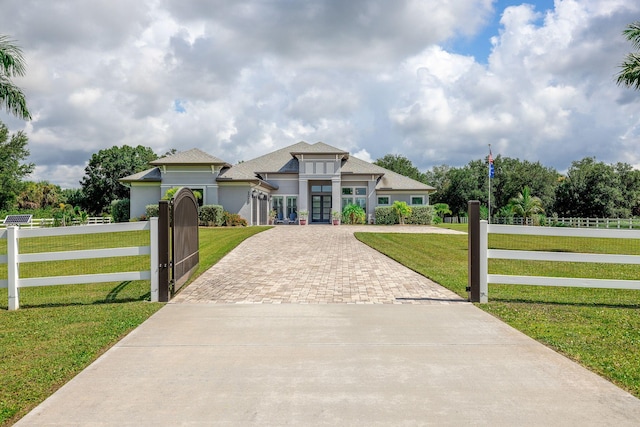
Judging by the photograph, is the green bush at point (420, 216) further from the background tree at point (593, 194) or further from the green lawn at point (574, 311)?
the background tree at point (593, 194)

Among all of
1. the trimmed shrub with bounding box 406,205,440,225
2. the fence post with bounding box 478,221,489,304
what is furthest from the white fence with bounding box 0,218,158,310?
the trimmed shrub with bounding box 406,205,440,225

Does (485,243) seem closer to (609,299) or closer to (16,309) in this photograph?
(609,299)

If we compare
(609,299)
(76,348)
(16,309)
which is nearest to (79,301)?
(16,309)

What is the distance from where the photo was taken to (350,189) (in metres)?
35.9

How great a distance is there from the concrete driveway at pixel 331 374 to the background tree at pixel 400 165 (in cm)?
6895

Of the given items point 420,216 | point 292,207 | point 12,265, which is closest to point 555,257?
point 12,265

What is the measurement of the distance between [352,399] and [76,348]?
3197 mm

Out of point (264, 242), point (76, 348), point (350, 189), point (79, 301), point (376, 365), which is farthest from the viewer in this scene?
point (350, 189)

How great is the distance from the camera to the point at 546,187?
212 feet

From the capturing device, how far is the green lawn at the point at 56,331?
3.87 metres

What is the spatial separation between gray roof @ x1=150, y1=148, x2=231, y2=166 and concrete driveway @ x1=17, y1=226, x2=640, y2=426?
24.9m

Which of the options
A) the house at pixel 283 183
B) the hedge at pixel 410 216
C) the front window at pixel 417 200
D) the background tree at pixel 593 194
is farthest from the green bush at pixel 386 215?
the background tree at pixel 593 194

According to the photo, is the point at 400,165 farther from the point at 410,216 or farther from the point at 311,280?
the point at 311,280

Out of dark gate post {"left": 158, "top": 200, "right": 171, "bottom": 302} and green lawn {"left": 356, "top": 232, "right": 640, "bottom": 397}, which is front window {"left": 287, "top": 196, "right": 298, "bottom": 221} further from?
dark gate post {"left": 158, "top": 200, "right": 171, "bottom": 302}
